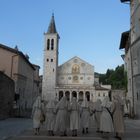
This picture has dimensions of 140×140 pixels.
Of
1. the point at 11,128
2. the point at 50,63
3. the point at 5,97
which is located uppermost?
the point at 50,63

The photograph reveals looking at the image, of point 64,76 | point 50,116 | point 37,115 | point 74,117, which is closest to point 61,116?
point 50,116

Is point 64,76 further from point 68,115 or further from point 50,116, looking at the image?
point 50,116

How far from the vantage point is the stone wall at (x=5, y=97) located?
26.0 m

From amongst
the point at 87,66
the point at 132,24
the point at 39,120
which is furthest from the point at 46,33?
the point at 39,120

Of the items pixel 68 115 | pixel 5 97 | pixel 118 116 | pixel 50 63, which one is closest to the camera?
pixel 118 116

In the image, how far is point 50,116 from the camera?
15516 millimetres

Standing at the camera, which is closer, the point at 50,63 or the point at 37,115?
the point at 37,115

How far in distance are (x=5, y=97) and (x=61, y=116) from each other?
13565mm

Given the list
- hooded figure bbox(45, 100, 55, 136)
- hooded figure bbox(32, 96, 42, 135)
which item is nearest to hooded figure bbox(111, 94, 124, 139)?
hooded figure bbox(45, 100, 55, 136)

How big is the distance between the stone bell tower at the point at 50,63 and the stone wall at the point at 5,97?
6243 centimetres

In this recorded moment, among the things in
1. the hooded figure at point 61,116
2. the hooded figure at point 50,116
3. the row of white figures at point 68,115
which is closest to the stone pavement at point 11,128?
the row of white figures at point 68,115

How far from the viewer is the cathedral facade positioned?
312 ft

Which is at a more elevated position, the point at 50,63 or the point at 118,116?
the point at 50,63

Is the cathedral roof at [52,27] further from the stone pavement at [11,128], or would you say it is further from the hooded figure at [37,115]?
the hooded figure at [37,115]
